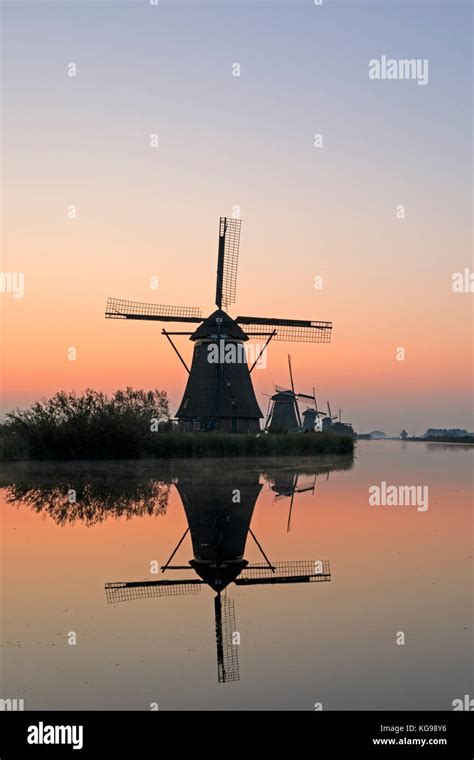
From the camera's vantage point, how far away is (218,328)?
138ft

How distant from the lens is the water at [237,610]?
5668 mm

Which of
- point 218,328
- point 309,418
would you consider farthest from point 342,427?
point 218,328

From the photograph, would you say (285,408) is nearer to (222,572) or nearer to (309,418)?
(309,418)

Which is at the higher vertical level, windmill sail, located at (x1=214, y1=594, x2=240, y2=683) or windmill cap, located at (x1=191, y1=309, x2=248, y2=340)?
windmill cap, located at (x1=191, y1=309, x2=248, y2=340)

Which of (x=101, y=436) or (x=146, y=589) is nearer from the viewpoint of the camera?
(x=146, y=589)

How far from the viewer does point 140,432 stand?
34250 mm

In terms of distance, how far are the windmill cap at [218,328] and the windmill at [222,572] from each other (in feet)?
87.8

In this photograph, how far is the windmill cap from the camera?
138 feet

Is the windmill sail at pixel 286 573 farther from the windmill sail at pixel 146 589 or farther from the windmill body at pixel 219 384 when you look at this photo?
the windmill body at pixel 219 384

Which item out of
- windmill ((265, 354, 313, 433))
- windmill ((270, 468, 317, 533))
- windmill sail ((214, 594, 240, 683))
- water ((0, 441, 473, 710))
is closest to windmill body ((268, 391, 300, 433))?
windmill ((265, 354, 313, 433))

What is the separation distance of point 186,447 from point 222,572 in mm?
26152

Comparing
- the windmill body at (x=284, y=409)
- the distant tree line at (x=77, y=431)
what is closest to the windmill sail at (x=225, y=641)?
the distant tree line at (x=77, y=431)

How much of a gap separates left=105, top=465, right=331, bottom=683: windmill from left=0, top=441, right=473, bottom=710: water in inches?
1.4

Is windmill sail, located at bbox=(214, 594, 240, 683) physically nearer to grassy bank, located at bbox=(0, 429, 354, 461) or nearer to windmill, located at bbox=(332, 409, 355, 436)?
grassy bank, located at bbox=(0, 429, 354, 461)
